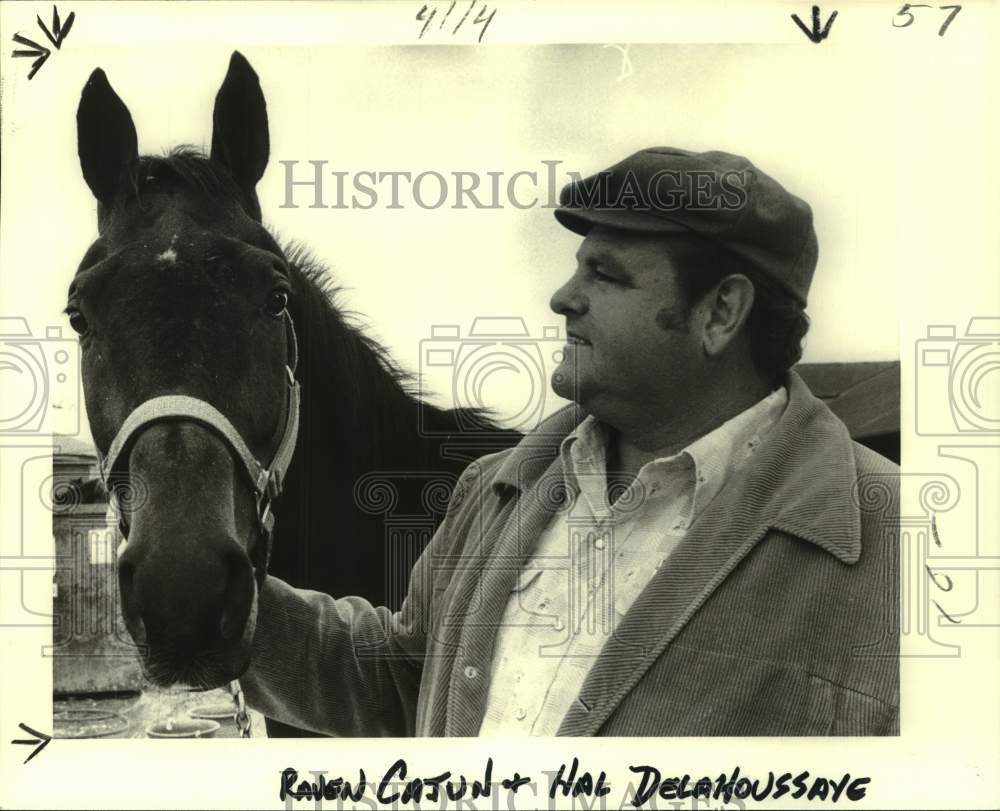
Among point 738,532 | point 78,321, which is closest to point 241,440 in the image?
point 78,321

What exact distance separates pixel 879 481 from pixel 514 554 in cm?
77

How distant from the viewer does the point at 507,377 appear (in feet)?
7.92

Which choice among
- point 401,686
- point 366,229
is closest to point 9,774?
point 401,686

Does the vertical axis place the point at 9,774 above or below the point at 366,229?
below

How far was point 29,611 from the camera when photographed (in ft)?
7.94

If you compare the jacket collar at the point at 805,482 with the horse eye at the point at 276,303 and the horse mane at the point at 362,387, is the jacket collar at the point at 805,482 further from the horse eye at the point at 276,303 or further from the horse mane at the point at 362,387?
the horse eye at the point at 276,303

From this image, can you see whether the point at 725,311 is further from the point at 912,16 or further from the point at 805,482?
the point at 912,16

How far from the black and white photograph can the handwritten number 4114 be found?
0.04ft

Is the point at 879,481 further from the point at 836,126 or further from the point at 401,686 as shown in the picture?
the point at 401,686

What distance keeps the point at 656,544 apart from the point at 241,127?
1237mm

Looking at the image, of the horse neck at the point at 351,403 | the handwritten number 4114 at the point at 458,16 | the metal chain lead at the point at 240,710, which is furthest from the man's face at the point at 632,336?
the metal chain lead at the point at 240,710

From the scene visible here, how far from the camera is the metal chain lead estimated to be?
2.38 meters

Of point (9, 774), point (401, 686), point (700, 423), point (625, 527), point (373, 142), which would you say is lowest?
point (9, 774)

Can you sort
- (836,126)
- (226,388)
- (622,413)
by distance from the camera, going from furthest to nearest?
(836,126), (622,413), (226,388)
